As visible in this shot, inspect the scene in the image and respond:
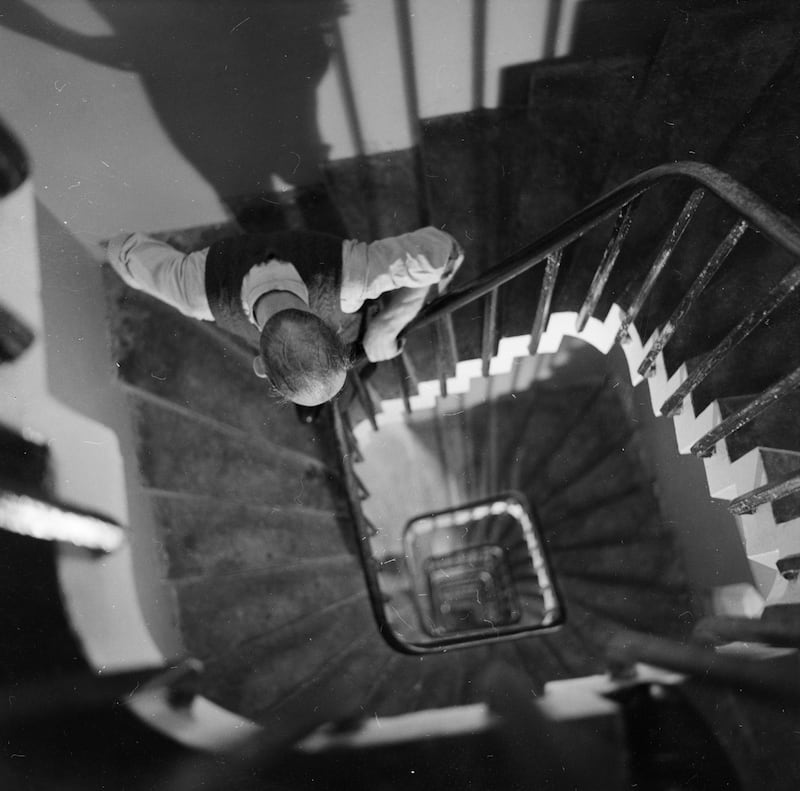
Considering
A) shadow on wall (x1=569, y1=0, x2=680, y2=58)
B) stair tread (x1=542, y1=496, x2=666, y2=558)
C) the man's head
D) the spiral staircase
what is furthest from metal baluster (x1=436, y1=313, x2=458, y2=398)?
stair tread (x1=542, y1=496, x2=666, y2=558)

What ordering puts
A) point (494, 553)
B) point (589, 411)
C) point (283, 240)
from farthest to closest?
1. point (494, 553)
2. point (589, 411)
3. point (283, 240)

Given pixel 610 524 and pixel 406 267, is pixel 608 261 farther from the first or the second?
pixel 610 524

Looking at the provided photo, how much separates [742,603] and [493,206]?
4.89 feet

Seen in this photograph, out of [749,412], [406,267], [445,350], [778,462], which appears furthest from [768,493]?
[445,350]

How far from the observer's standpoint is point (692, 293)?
1437 mm

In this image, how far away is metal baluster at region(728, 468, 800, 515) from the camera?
4.11 feet

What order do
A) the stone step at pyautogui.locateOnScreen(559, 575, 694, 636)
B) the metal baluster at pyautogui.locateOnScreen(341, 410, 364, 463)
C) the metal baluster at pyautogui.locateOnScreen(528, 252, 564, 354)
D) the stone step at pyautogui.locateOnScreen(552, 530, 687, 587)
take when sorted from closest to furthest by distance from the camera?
the metal baluster at pyautogui.locateOnScreen(528, 252, 564, 354), the metal baluster at pyautogui.locateOnScreen(341, 410, 364, 463), the stone step at pyautogui.locateOnScreen(559, 575, 694, 636), the stone step at pyautogui.locateOnScreen(552, 530, 687, 587)

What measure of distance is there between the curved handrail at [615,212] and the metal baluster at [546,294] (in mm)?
65

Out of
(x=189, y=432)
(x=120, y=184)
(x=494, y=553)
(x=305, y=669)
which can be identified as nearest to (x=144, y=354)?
(x=189, y=432)

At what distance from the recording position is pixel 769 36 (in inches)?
68.1

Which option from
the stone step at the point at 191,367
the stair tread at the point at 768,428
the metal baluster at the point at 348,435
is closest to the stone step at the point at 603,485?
the stair tread at the point at 768,428

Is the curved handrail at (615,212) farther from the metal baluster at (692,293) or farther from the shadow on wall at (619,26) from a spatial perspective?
the shadow on wall at (619,26)

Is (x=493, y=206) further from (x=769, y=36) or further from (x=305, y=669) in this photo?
(x=305, y=669)

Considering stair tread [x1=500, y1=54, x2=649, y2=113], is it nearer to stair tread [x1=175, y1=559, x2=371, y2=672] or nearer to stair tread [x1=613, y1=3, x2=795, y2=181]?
stair tread [x1=613, y1=3, x2=795, y2=181]
